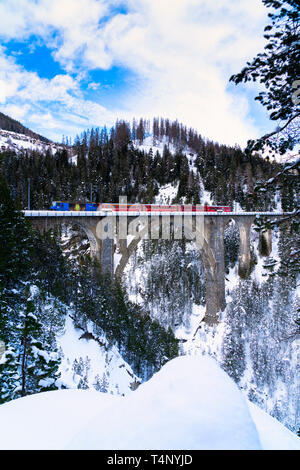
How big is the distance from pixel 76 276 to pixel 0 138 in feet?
449

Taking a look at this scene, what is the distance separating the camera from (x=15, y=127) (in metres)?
161

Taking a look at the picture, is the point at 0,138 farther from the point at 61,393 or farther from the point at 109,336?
the point at 61,393

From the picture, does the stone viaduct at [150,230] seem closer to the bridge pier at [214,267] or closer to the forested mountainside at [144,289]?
the bridge pier at [214,267]

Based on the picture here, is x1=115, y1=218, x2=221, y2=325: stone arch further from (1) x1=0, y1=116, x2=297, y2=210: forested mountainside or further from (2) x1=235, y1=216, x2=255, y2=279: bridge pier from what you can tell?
(1) x1=0, y1=116, x2=297, y2=210: forested mountainside

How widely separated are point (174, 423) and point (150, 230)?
3536 cm

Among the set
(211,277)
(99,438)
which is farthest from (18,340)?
(211,277)

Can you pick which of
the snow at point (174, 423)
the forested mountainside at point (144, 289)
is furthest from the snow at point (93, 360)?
the snow at point (174, 423)

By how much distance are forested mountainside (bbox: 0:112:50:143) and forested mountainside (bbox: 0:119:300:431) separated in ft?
358

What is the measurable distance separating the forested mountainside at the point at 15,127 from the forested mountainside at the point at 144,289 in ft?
358

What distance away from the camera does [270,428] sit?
2625 millimetres

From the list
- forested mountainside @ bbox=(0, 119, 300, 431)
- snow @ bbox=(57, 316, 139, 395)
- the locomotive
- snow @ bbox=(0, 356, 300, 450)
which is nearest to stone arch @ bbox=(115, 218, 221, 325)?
forested mountainside @ bbox=(0, 119, 300, 431)

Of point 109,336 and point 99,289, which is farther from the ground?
point 99,289

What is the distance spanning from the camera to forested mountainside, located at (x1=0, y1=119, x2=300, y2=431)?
865 centimetres
